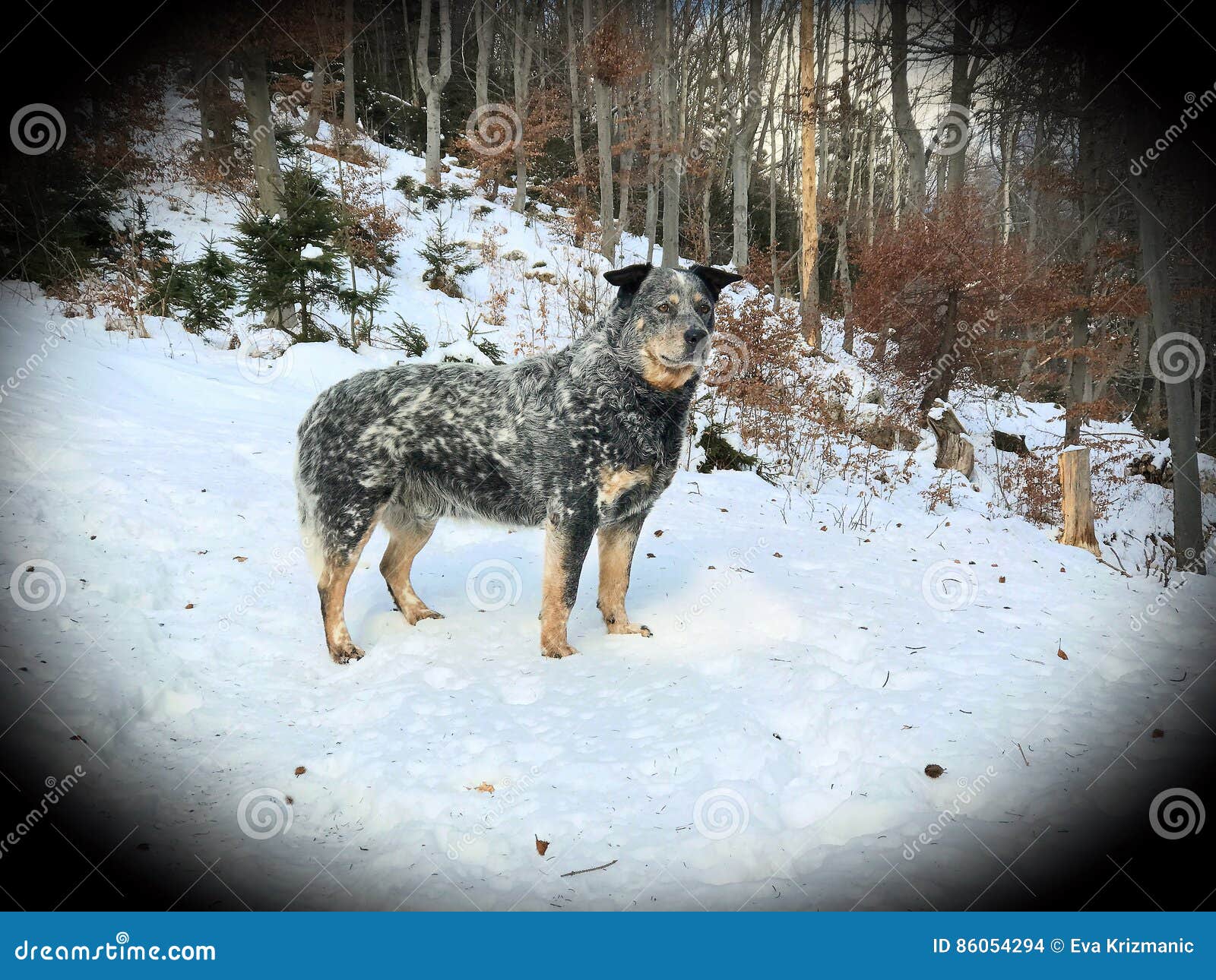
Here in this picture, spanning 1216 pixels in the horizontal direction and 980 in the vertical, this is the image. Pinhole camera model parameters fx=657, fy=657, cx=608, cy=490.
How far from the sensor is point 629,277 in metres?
4.09

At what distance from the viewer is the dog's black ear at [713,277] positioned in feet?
14.0

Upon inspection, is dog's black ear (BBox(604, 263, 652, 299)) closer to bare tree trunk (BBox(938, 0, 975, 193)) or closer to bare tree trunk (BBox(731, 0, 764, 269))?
bare tree trunk (BBox(938, 0, 975, 193))

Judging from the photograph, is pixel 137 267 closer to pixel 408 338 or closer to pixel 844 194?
pixel 408 338

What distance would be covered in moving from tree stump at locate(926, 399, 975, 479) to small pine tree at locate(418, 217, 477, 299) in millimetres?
11301

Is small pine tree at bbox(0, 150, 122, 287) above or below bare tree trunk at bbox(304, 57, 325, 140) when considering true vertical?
below

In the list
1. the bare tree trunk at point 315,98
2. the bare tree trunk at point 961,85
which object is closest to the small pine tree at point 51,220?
the bare tree trunk at point 315,98

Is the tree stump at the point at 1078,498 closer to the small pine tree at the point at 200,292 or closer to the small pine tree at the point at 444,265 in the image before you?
the small pine tree at the point at 200,292

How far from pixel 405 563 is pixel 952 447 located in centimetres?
994

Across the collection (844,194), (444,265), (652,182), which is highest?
(844,194)

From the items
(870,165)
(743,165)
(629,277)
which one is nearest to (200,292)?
(629,277)

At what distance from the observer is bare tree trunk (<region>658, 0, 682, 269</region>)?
18750 millimetres

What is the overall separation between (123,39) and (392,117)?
28.7m

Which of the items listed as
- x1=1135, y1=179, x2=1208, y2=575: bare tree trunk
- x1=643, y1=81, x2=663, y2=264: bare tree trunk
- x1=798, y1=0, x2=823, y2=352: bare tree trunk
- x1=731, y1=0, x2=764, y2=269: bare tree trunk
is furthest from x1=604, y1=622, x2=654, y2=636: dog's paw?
x1=731, y1=0, x2=764, y2=269: bare tree trunk

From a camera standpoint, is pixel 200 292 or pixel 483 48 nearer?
pixel 200 292
